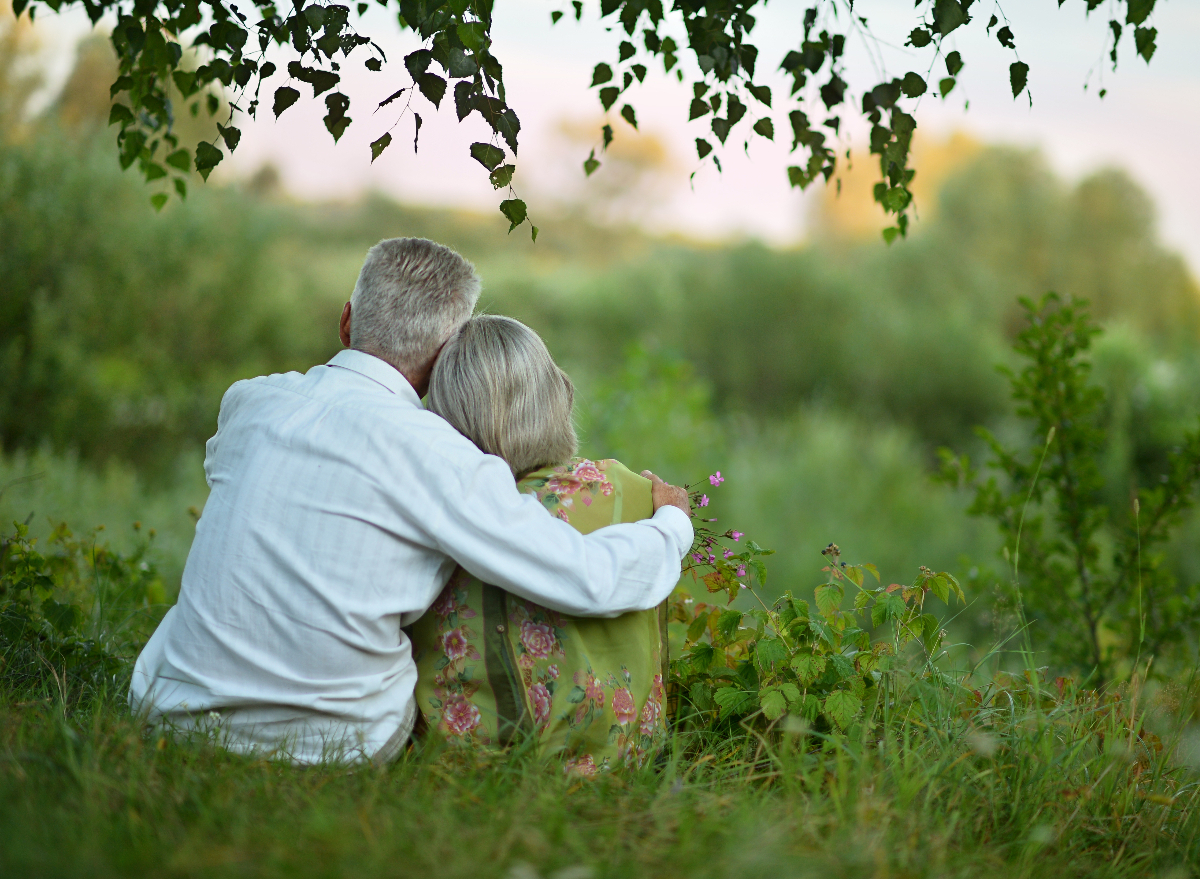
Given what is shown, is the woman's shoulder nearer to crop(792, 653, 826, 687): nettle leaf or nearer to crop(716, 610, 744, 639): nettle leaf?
crop(716, 610, 744, 639): nettle leaf

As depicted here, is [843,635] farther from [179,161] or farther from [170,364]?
[170,364]

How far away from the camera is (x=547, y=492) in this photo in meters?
1.99

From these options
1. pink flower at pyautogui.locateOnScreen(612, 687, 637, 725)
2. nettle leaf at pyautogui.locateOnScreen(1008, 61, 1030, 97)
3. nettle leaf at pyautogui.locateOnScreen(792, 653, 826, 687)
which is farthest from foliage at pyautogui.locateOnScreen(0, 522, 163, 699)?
nettle leaf at pyautogui.locateOnScreen(1008, 61, 1030, 97)

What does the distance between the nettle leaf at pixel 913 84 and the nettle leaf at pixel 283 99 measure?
1.59 metres

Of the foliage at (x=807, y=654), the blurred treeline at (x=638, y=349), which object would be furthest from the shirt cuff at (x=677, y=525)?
the blurred treeline at (x=638, y=349)

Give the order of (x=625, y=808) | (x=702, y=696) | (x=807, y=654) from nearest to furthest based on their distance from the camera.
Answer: (x=625, y=808) < (x=807, y=654) < (x=702, y=696)

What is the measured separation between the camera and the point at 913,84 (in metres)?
2.42

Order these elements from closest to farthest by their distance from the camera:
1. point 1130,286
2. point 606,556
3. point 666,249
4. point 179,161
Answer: point 606,556, point 179,161, point 666,249, point 1130,286

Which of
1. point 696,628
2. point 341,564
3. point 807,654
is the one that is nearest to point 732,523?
point 696,628

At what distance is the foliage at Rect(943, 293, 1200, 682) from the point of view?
11.1 ft

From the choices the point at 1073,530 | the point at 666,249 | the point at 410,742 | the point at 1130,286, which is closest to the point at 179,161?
the point at 410,742

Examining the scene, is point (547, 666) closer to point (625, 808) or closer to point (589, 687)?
point (589, 687)

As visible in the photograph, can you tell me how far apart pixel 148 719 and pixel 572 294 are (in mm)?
13465

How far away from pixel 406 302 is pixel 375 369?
7.7 inches
